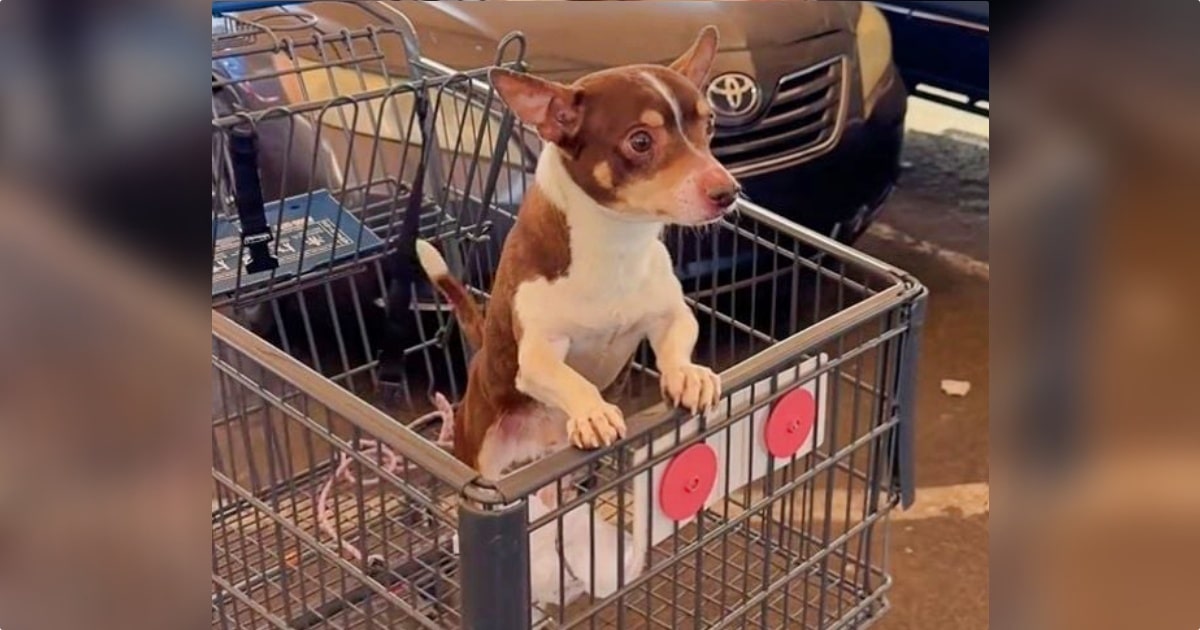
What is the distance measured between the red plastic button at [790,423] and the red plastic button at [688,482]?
65mm

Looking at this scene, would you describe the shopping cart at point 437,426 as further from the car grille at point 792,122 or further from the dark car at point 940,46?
the dark car at point 940,46

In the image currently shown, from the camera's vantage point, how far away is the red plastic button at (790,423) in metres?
1.19

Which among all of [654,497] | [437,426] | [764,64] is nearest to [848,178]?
[764,64]

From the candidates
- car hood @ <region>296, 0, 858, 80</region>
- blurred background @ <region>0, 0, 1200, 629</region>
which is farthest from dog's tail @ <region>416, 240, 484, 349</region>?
car hood @ <region>296, 0, 858, 80</region>

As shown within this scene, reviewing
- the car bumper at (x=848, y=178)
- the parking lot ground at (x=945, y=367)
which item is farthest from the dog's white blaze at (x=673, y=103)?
the car bumper at (x=848, y=178)

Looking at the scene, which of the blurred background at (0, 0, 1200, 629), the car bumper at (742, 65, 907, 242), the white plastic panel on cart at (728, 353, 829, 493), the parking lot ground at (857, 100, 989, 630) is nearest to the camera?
the blurred background at (0, 0, 1200, 629)

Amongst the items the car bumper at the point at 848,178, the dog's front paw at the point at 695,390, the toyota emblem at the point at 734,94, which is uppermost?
the dog's front paw at the point at 695,390

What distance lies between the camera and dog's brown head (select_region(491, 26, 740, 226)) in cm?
113

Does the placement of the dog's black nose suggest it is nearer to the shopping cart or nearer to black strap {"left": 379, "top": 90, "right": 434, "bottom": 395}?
the shopping cart

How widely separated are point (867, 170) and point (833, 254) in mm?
1444

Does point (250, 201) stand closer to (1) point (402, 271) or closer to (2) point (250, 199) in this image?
(2) point (250, 199)
